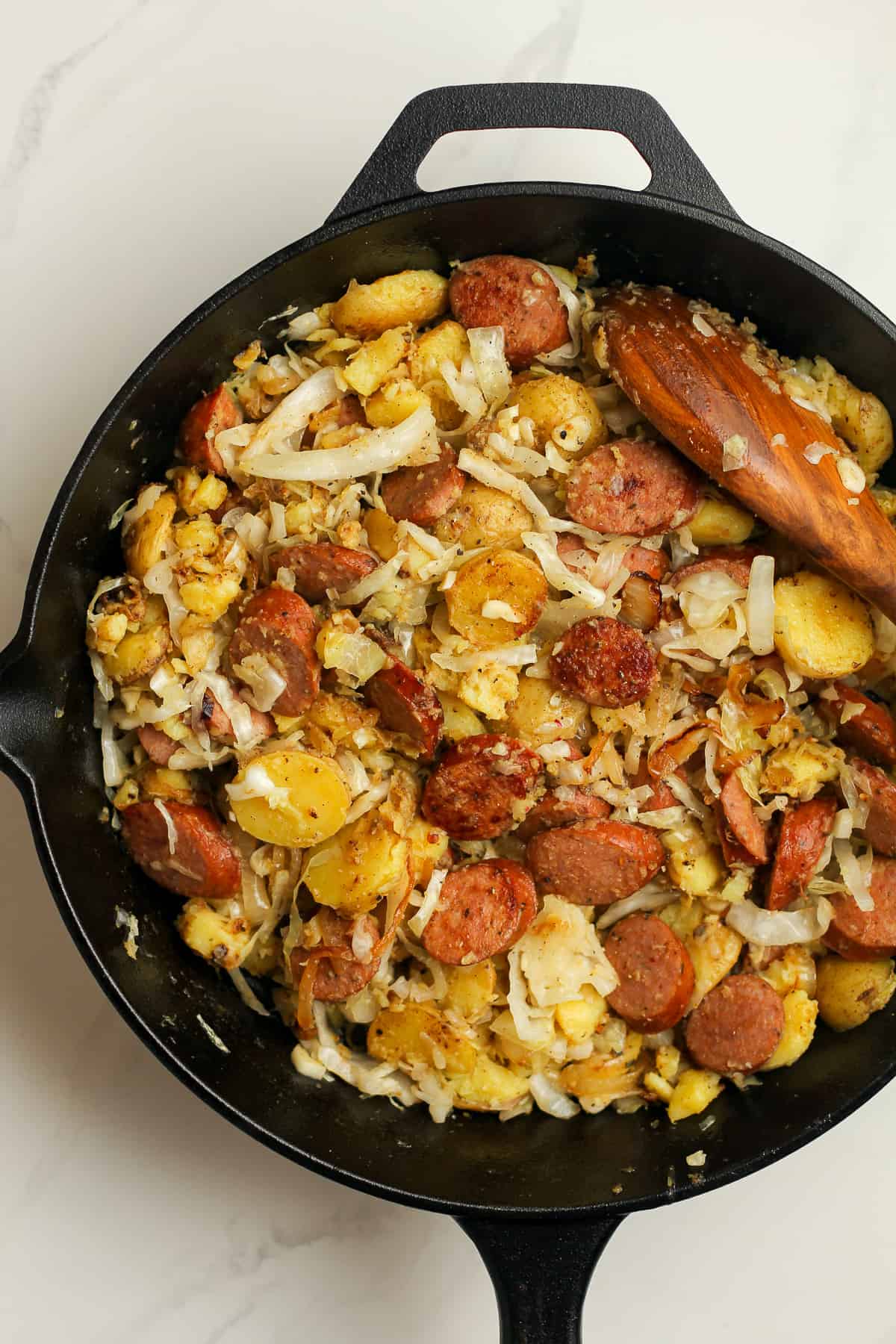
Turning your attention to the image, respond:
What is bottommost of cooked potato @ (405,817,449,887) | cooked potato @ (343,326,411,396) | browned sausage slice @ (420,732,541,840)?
cooked potato @ (405,817,449,887)

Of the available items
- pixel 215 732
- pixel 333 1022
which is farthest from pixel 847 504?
pixel 333 1022

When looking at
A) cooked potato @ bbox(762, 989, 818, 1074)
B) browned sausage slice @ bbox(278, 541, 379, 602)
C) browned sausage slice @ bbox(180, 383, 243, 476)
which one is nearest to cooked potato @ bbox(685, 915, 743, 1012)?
cooked potato @ bbox(762, 989, 818, 1074)

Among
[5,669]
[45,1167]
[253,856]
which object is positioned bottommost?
[45,1167]

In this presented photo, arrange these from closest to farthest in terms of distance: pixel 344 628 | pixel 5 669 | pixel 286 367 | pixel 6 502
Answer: pixel 5 669, pixel 344 628, pixel 286 367, pixel 6 502

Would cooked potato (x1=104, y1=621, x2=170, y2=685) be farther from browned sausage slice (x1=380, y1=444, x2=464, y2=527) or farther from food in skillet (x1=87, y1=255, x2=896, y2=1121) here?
browned sausage slice (x1=380, y1=444, x2=464, y2=527)

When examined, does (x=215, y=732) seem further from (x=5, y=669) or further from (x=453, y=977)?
(x=453, y=977)

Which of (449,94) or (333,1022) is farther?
(333,1022)

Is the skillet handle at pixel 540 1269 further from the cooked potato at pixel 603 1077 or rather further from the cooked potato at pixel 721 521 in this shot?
the cooked potato at pixel 721 521
